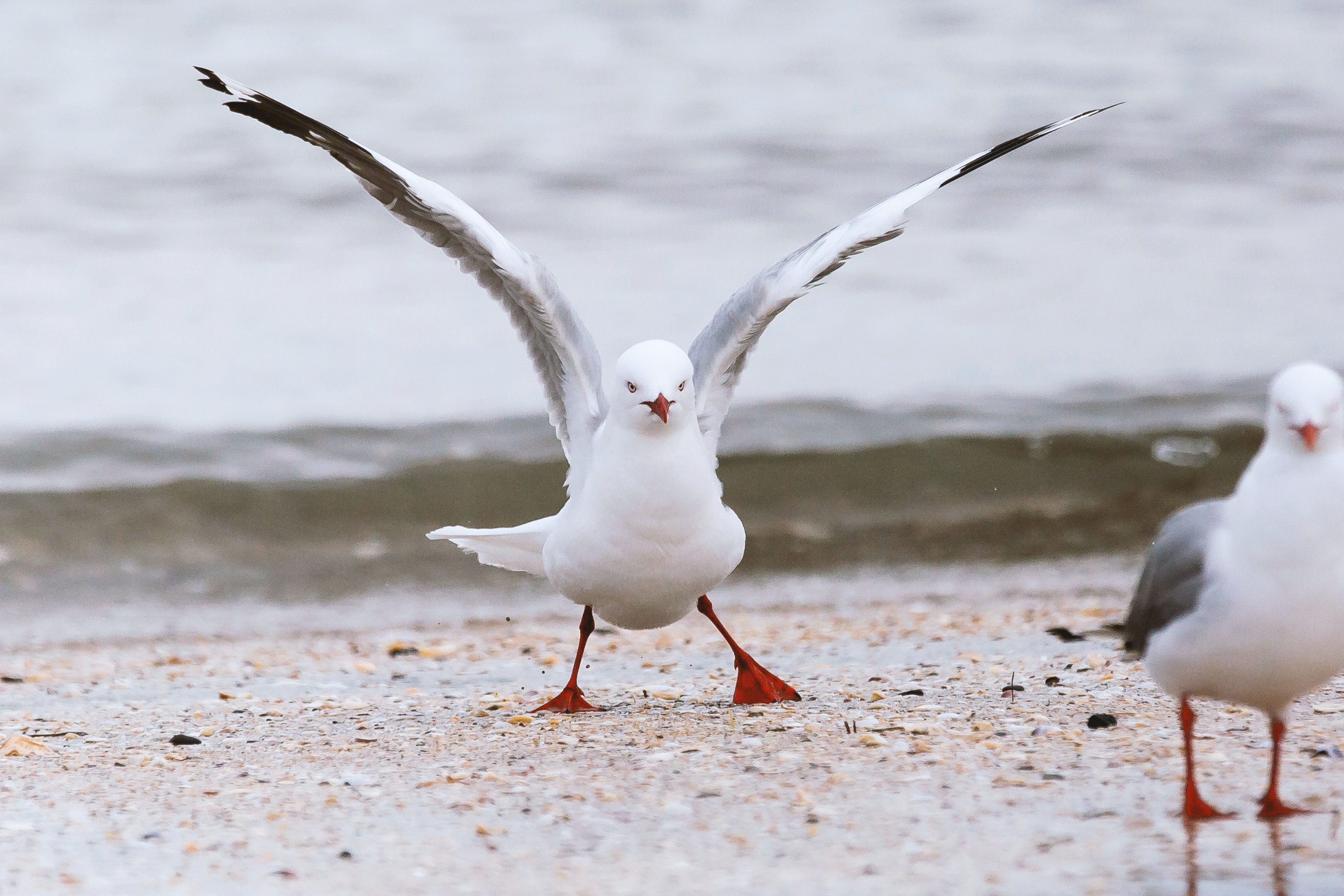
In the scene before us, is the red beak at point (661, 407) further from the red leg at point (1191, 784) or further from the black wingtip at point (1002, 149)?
the red leg at point (1191, 784)

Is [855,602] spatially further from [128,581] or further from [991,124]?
[991,124]

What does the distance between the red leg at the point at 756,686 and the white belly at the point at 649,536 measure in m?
0.26

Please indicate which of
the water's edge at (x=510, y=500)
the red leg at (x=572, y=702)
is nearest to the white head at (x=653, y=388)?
the red leg at (x=572, y=702)

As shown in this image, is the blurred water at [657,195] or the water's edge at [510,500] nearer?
the water's edge at [510,500]

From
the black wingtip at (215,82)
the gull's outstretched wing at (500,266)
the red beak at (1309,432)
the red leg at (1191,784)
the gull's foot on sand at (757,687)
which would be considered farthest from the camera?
the black wingtip at (215,82)

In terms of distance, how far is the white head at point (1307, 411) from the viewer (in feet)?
A: 9.68

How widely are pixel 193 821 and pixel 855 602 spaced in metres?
3.92

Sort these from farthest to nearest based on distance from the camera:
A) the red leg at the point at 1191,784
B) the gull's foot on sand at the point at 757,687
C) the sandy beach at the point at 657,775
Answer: the gull's foot on sand at the point at 757,687 → the red leg at the point at 1191,784 → the sandy beach at the point at 657,775

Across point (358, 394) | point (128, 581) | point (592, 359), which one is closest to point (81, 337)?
point (358, 394)

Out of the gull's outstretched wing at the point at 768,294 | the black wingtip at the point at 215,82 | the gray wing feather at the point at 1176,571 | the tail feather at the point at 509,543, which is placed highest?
the black wingtip at the point at 215,82

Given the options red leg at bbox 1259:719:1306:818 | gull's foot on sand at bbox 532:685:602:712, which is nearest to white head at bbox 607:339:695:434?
gull's foot on sand at bbox 532:685:602:712

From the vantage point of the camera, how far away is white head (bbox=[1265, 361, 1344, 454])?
9.68 feet

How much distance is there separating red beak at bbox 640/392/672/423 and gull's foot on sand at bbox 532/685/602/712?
0.85 metres

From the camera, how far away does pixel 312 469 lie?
8711mm
